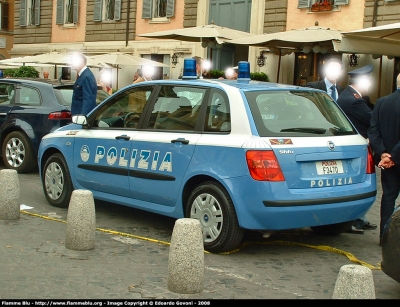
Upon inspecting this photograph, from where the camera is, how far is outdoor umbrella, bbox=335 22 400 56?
42.9 feet

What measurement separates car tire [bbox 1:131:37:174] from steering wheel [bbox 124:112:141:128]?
4.23 m

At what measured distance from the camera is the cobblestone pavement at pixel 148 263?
17.5 ft

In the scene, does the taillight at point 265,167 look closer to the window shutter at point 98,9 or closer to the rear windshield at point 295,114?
the rear windshield at point 295,114

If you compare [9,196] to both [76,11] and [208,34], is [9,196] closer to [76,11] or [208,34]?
[208,34]

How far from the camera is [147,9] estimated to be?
29.1 meters

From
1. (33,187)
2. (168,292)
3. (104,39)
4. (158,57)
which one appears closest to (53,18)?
(104,39)

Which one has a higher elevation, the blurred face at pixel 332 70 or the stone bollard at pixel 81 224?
the blurred face at pixel 332 70

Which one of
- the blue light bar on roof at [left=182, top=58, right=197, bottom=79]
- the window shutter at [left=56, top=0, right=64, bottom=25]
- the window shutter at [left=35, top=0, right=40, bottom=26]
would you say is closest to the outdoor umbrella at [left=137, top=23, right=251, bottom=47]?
the blue light bar on roof at [left=182, top=58, right=197, bottom=79]

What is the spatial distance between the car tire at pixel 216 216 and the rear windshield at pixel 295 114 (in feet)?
2.28

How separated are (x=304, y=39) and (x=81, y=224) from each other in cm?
1092

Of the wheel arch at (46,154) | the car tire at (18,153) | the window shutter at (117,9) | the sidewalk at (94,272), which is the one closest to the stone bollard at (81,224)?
the sidewalk at (94,272)

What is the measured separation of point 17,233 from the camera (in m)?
7.20

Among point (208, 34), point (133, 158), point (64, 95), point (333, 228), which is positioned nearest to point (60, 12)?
point (208, 34)

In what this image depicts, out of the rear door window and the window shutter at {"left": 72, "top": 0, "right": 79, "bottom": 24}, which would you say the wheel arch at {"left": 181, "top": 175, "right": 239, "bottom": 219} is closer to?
the rear door window
